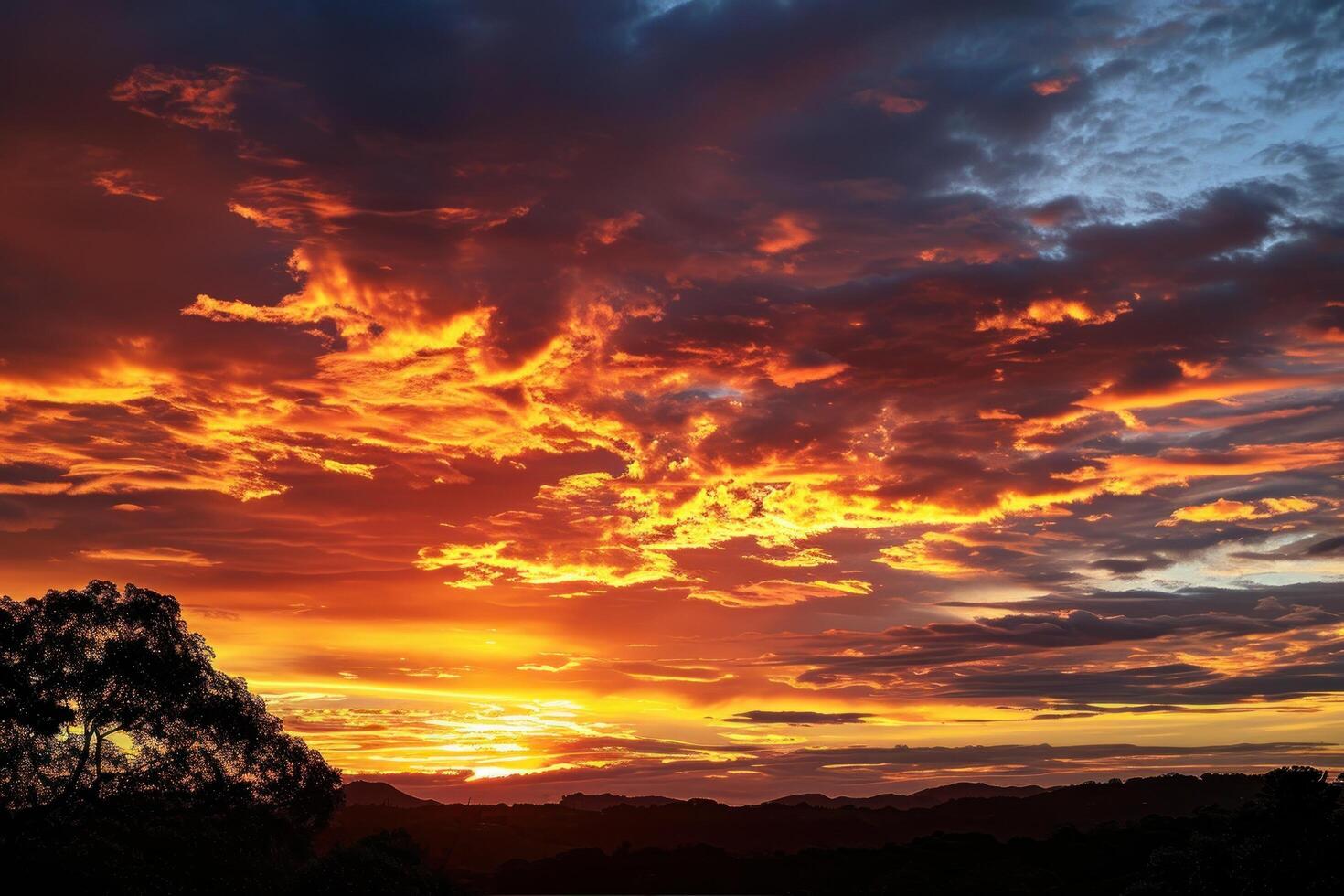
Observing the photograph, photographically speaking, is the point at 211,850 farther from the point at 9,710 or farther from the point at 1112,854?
the point at 1112,854

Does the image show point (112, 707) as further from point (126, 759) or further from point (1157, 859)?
point (1157, 859)

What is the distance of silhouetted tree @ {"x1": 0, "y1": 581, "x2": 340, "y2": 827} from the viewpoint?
56125mm

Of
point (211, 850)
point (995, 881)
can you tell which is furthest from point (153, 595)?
point (995, 881)

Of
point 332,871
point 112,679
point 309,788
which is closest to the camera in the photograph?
point 112,679

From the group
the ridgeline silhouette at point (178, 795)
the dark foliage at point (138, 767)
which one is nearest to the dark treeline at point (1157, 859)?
the ridgeline silhouette at point (178, 795)

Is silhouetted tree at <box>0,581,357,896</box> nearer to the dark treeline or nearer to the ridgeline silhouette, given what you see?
the ridgeline silhouette

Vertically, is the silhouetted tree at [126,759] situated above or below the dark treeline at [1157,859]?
above

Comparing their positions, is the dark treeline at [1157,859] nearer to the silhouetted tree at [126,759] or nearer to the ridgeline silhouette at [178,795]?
the ridgeline silhouette at [178,795]

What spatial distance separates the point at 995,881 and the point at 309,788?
124222mm

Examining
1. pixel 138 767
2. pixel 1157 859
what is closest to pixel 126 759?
pixel 138 767

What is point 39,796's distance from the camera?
182 ft

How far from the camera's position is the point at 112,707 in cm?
5859

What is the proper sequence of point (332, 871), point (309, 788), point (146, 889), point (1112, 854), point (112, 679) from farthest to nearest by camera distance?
point (1112, 854) < point (309, 788) < point (332, 871) < point (112, 679) < point (146, 889)

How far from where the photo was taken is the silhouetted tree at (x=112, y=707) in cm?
5612
